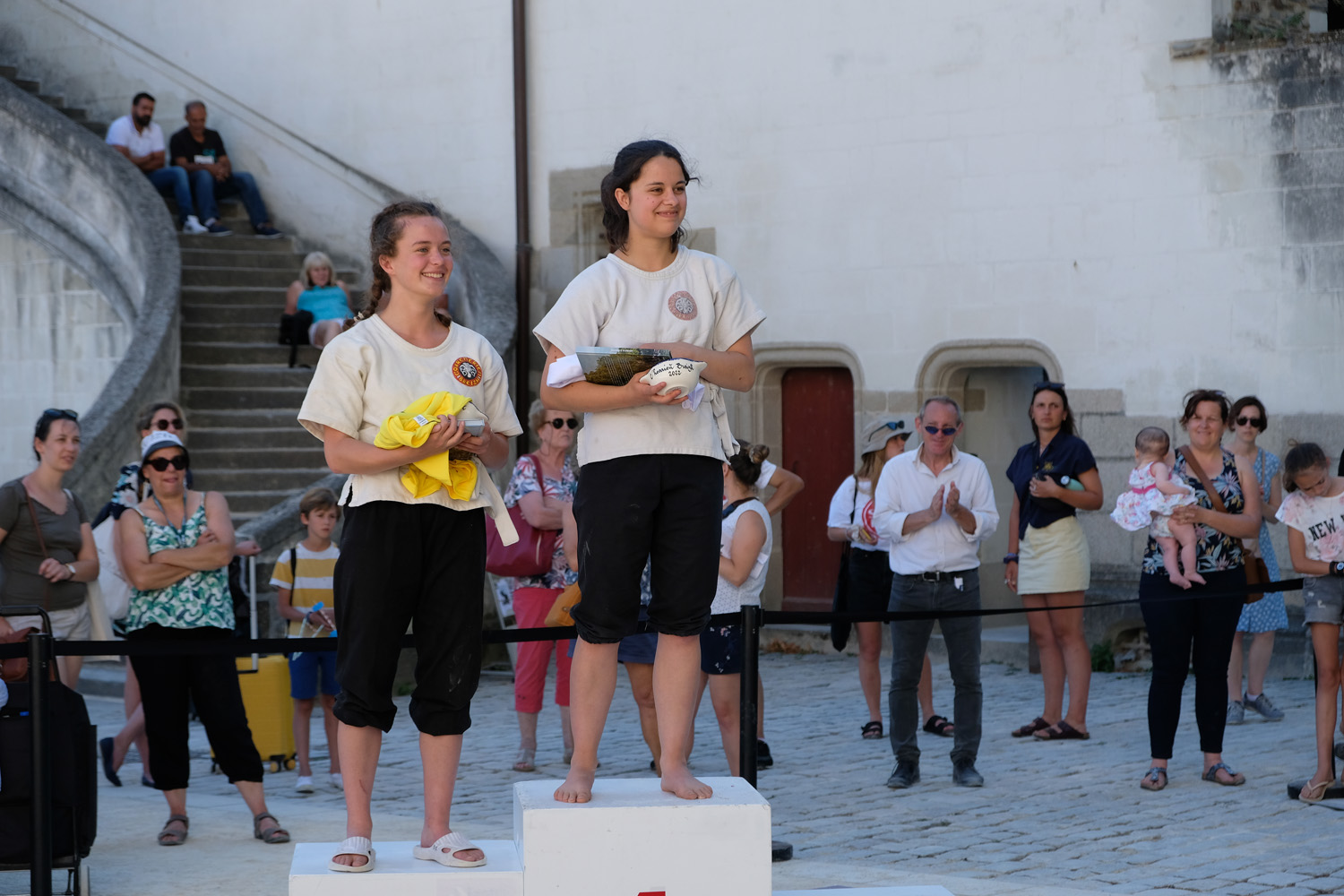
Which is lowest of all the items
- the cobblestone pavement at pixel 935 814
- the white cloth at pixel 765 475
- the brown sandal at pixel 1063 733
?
the cobblestone pavement at pixel 935 814

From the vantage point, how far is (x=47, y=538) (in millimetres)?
7410

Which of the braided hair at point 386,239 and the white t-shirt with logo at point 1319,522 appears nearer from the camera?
the braided hair at point 386,239

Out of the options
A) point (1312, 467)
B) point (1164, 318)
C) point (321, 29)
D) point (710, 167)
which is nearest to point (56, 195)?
point (321, 29)

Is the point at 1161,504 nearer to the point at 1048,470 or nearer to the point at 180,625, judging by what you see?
the point at 1048,470

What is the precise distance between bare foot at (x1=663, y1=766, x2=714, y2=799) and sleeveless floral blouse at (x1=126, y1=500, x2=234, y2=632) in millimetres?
2917

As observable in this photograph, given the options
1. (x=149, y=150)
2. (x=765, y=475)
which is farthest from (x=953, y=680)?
(x=149, y=150)

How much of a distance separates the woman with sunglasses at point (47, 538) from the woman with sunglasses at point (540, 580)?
2.08 m

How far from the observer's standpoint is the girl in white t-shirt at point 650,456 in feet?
15.3

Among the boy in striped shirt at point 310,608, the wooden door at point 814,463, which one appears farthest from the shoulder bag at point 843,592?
the wooden door at point 814,463

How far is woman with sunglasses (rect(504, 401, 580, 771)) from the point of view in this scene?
335 inches

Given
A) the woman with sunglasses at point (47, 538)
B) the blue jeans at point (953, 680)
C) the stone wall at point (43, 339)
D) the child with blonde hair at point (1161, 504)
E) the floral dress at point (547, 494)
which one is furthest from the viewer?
the stone wall at point (43, 339)

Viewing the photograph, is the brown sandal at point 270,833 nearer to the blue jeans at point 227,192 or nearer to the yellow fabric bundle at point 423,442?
the yellow fabric bundle at point 423,442

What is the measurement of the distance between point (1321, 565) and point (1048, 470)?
1.98 m

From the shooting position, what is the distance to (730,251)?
1332 cm
